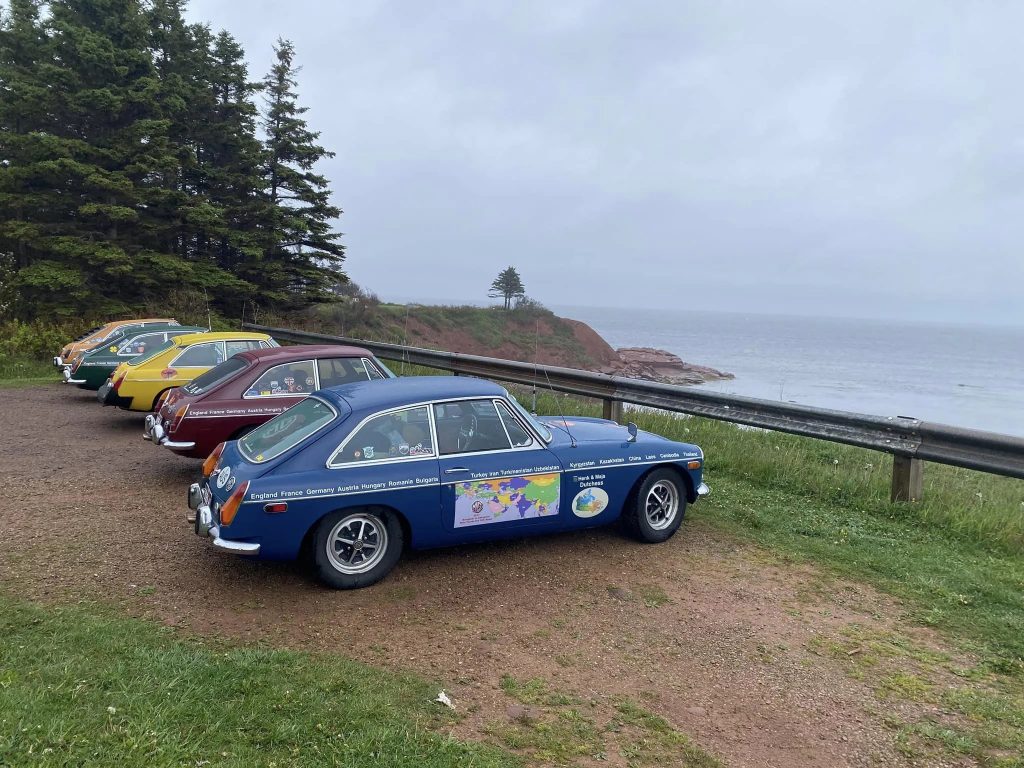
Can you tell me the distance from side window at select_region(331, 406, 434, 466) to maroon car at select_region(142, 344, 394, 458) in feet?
8.61

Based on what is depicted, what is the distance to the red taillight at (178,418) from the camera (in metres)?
7.77

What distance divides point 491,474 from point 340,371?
400cm

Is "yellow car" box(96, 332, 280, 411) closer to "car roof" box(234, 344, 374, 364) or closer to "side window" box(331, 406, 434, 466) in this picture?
"car roof" box(234, 344, 374, 364)

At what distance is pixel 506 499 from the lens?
552 centimetres

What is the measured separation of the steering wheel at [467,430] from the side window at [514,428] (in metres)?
0.24

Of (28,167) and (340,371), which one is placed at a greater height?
(28,167)

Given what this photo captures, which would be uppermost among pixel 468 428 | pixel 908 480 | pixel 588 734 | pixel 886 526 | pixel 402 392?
pixel 402 392

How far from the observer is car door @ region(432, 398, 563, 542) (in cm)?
537

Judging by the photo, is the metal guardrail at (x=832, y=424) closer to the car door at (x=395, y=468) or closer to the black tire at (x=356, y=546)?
the car door at (x=395, y=468)

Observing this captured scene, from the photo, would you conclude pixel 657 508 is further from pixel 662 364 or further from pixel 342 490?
pixel 662 364

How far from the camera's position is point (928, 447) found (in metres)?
7.10

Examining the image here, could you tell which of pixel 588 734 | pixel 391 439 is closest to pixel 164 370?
pixel 391 439

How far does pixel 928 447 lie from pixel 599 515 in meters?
3.57

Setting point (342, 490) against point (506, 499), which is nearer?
point (342, 490)
